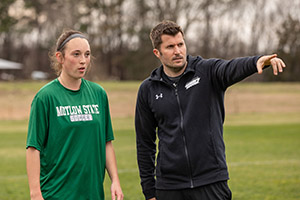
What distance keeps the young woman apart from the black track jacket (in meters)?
0.56

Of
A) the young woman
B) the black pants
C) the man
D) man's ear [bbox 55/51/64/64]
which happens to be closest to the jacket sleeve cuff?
the man

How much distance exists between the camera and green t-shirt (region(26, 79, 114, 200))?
3.41 m

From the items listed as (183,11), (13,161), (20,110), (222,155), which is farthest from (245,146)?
(183,11)

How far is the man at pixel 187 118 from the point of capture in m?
3.79

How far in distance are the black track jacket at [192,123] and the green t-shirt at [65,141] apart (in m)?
0.62

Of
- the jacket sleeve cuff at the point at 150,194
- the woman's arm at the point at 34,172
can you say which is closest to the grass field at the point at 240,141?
the jacket sleeve cuff at the point at 150,194

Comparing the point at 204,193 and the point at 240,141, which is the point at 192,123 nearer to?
the point at 204,193

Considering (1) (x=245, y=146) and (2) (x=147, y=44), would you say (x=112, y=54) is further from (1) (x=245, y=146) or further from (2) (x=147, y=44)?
(1) (x=245, y=146)

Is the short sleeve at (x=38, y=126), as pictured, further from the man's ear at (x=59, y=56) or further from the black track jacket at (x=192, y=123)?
the black track jacket at (x=192, y=123)

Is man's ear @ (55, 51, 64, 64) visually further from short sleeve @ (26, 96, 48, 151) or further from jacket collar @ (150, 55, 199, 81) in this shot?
jacket collar @ (150, 55, 199, 81)

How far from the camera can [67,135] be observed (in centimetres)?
342

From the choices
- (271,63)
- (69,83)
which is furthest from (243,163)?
(69,83)

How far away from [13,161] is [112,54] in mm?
36462

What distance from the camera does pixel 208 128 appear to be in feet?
12.5
